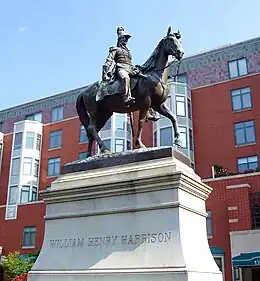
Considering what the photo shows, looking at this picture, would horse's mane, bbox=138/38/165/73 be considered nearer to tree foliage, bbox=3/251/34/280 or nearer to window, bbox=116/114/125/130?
tree foliage, bbox=3/251/34/280

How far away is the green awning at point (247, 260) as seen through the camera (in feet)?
88.7

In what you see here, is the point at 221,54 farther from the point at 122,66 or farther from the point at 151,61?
the point at 122,66

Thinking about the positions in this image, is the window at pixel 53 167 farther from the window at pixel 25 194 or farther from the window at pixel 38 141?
the window at pixel 25 194

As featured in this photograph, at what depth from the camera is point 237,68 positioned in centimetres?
4366

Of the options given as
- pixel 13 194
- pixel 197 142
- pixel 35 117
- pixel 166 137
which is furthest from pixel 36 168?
pixel 197 142

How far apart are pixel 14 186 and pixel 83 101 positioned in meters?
42.8

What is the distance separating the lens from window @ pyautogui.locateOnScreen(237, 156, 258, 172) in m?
39.9

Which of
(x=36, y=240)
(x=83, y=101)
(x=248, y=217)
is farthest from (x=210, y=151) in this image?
(x=83, y=101)

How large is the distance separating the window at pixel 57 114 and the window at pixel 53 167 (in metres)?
5.42

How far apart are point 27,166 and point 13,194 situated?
140 inches

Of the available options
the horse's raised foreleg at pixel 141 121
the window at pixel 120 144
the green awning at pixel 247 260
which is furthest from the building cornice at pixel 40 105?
the horse's raised foreleg at pixel 141 121

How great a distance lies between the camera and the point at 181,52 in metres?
8.42

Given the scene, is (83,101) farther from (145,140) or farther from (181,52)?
(145,140)

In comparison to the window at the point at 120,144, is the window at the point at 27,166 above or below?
below
